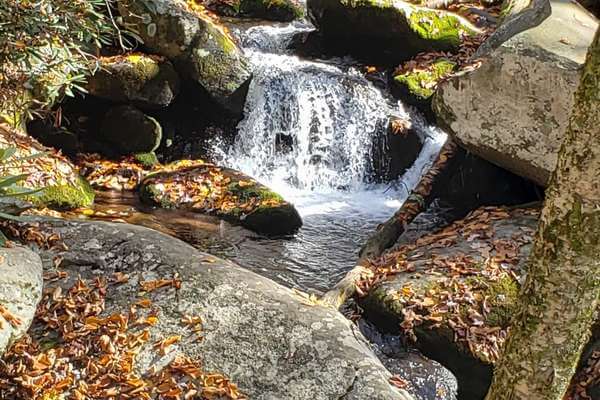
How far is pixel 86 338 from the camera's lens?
11.3 ft

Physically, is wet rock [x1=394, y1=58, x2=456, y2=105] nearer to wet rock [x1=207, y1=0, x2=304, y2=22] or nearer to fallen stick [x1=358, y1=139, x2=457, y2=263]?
fallen stick [x1=358, y1=139, x2=457, y2=263]

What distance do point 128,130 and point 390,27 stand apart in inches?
167

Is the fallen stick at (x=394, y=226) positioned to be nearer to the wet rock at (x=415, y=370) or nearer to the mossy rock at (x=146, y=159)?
the wet rock at (x=415, y=370)

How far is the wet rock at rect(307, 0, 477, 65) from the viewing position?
32.1ft

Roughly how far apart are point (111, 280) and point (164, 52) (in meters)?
5.98

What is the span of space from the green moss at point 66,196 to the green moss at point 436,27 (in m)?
Result: 5.35

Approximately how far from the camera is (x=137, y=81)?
888 centimetres

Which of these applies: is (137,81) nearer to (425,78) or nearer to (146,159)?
(146,159)

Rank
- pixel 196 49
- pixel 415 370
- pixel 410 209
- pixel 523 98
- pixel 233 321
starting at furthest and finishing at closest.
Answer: pixel 196 49
pixel 410 209
pixel 523 98
pixel 415 370
pixel 233 321

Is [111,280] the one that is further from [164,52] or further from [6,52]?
[164,52]

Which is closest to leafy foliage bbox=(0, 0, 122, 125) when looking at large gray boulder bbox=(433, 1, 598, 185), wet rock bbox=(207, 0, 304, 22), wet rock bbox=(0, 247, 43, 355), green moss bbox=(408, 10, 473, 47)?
wet rock bbox=(0, 247, 43, 355)

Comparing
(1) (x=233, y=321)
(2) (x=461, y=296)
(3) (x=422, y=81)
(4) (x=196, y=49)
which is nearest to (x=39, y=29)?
(1) (x=233, y=321)

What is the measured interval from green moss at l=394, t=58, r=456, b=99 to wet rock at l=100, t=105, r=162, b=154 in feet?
12.3

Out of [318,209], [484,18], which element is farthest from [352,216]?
[484,18]
